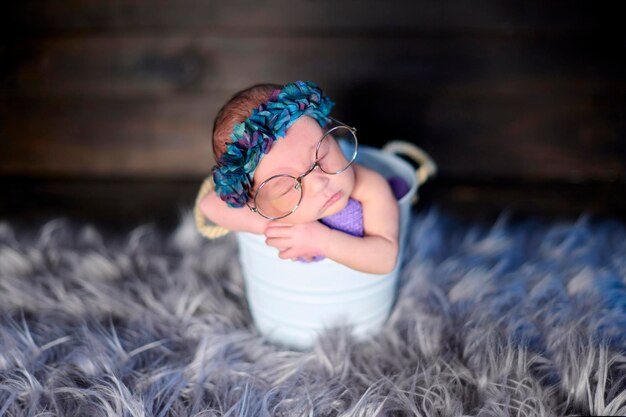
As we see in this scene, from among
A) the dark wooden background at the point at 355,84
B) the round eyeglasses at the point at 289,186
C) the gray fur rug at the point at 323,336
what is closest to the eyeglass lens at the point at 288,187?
the round eyeglasses at the point at 289,186

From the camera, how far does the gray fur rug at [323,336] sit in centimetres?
90

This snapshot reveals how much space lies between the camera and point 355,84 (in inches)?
59.1

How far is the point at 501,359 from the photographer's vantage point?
93 centimetres

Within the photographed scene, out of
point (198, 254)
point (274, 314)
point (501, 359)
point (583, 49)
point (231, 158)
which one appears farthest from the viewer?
point (583, 49)

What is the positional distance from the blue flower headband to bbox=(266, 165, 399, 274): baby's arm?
0.09 m

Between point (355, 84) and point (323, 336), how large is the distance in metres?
0.71

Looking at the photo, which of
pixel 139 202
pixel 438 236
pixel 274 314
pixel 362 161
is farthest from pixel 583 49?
pixel 139 202

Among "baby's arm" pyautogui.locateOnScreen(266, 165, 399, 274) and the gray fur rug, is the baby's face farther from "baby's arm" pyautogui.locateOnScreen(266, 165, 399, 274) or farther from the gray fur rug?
the gray fur rug

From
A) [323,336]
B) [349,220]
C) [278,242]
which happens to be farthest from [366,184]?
[323,336]

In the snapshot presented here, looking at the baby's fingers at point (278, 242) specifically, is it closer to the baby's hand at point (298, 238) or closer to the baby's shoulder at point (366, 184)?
the baby's hand at point (298, 238)

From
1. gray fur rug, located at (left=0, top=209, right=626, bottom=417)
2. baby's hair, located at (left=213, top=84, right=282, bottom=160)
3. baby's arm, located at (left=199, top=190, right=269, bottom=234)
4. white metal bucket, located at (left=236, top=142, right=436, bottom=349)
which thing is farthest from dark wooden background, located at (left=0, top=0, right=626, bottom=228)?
baby's hair, located at (left=213, top=84, right=282, bottom=160)

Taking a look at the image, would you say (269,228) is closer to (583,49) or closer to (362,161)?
(362,161)

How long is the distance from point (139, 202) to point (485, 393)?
0.98m

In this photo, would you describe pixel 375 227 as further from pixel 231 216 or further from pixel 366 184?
pixel 231 216
